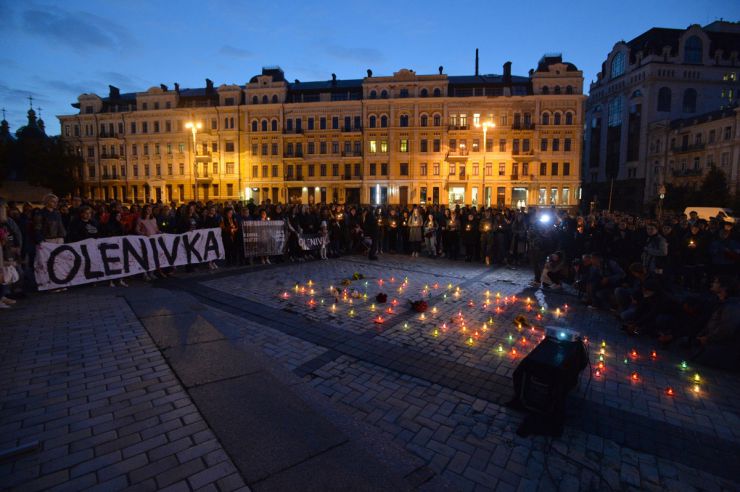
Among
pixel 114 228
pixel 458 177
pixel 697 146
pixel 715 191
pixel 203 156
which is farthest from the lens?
pixel 203 156

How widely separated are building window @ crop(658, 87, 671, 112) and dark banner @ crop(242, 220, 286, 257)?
220 ft

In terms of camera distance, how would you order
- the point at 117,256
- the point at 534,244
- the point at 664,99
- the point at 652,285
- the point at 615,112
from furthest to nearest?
1. the point at 615,112
2. the point at 664,99
3. the point at 534,244
4. the point at 117,256
5. the point at 652,285

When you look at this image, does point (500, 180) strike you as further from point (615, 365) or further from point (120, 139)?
point (120, 139)

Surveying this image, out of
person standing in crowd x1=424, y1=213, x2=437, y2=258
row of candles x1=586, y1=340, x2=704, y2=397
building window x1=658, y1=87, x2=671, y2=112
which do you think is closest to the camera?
row of candles x1=586, y1=340, x2=704, y2=397

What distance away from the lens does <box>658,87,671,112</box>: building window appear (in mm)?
57344

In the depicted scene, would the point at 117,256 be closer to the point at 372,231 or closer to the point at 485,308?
the point at 372,231

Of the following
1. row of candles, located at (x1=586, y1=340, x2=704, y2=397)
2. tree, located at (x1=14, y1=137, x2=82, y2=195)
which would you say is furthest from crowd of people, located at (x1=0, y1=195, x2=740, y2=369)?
tree, located at (x1=14, y1=137, x2=82, y2=195)

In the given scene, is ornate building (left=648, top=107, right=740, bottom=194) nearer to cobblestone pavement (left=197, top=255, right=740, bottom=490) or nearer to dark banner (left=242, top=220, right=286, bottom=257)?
cobblestone pavement (left=197, top=255, right=740, bottom=490)

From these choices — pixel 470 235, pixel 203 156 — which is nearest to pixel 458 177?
pixel 203 156

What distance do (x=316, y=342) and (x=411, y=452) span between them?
310cm

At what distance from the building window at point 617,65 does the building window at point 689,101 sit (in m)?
10.4

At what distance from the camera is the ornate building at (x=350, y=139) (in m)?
51.2

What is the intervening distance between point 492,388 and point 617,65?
79753 millimetres

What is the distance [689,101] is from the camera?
2270 inches
